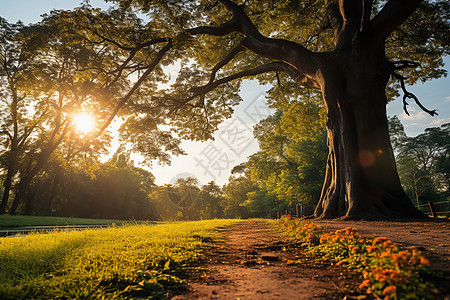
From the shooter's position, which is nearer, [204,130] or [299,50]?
[299,50]

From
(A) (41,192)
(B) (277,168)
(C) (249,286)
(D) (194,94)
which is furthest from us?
(A) (41,192)

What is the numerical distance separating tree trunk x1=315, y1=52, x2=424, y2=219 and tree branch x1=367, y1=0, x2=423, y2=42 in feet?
3.31

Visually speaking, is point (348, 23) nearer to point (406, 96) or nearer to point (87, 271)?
point (406, 96)

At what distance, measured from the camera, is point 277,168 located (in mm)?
28844

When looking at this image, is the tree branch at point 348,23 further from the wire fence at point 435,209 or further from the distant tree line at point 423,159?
the distant tree line at point 423,159

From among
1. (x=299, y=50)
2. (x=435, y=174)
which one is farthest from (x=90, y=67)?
(x=435, y=174)

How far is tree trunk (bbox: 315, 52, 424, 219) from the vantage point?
8.66 metres

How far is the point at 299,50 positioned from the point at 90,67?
969 centimetres

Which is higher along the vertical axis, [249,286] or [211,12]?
[211,12]

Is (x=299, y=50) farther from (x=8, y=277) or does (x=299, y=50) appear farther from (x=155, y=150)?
(x=8, y=277)

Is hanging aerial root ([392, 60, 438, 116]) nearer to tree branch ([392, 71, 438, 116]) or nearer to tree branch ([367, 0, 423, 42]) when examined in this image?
tree branch ([392, 71, 438, 116])

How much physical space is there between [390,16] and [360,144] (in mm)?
4562

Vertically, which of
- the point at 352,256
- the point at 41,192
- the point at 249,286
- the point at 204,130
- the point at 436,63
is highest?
the point at 436,63

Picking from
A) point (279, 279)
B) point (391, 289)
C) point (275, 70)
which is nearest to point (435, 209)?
point (275, 70)
